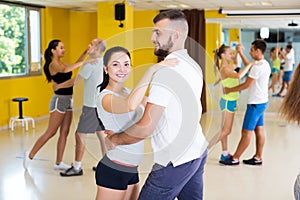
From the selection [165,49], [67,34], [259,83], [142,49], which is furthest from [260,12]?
[165,49]

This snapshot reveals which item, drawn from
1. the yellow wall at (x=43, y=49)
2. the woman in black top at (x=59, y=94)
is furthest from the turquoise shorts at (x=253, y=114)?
the yellow wall at (x=43, y=49)

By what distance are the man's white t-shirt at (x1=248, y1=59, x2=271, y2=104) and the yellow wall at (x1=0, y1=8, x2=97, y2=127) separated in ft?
14.5

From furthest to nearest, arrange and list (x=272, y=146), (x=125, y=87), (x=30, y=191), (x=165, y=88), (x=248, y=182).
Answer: (x=272, y=146), (x=248, y=182), (x=30, y=191), (x=125, y=87), (x=165, y=88)

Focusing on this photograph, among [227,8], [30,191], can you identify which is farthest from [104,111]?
[227,8]

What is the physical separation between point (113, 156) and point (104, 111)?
25 cm

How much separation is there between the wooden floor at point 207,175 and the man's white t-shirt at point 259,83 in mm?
716

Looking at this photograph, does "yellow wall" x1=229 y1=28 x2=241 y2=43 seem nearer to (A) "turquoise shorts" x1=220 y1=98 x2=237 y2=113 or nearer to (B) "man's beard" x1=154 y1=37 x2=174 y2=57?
(A) "turquoise shorts" x1=220 y1=98 x2=237 y2=113

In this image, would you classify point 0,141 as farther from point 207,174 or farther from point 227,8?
point 227,8

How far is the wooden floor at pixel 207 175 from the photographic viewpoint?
389cm

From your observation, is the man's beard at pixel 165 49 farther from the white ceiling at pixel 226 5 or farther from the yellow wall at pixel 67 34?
the white ceiling at pixel 226 5

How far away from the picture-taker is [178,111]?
1844 mm

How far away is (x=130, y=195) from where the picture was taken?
2.36 m

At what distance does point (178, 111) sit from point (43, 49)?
6.93 m

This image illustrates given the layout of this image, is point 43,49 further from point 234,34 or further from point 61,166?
point 61,166
